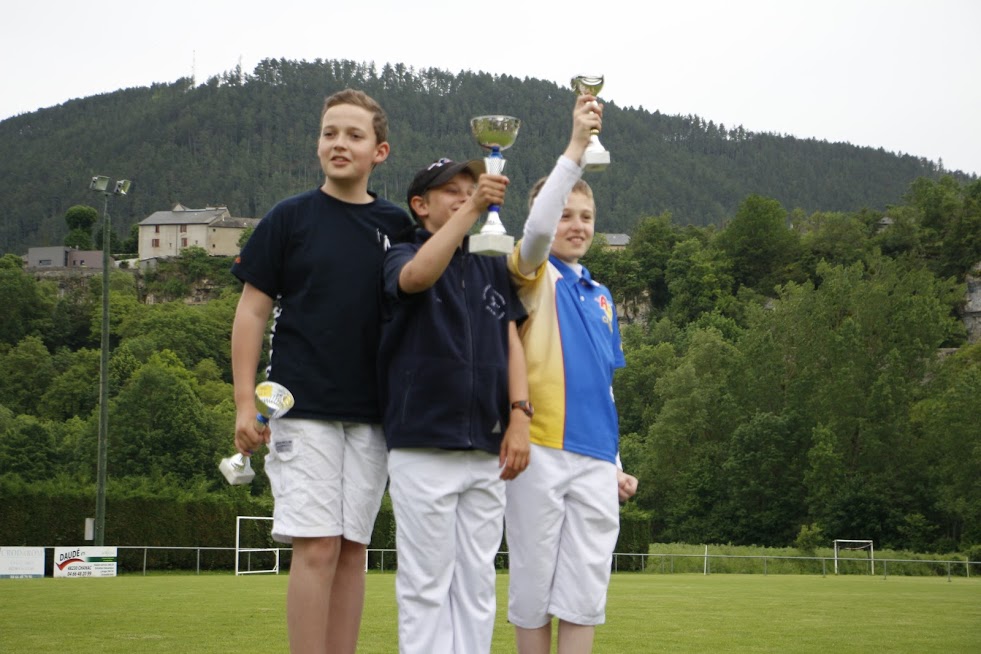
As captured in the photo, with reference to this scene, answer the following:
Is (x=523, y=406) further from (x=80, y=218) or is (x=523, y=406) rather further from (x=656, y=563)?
(x=80, y=218)

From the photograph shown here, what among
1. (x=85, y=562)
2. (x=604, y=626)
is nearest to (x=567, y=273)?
(x=604, y=626)

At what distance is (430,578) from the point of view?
3891 millimetres

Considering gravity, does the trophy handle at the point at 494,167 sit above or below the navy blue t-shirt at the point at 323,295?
above

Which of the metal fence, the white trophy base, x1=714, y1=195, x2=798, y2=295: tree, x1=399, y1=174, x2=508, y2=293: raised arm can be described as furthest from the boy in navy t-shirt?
x1=714, y1=195, x2=798, y2=295: tree

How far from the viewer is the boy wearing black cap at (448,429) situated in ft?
12.7

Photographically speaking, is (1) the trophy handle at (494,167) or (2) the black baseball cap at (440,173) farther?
(2) the black baseball cap at (440,173)

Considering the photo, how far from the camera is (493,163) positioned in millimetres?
3865

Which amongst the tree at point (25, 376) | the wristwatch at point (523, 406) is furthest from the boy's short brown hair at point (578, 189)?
the tree at point (25, 376)

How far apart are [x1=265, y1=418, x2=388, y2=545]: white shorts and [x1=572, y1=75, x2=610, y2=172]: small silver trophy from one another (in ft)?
3.71

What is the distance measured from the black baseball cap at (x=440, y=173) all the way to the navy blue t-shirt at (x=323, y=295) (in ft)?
0.56

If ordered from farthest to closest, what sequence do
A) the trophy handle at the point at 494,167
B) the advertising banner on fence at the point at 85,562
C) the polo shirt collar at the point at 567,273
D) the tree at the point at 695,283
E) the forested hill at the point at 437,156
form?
the forested hill at the point at 437,156, the tree at the point at 695,283, the advertising banner on fence at the point at 85,562, the polo shirt collar at the point at 567,273, the trophy handle at the point at 494,167

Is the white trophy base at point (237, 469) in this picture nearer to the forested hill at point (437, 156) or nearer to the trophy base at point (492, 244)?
the trophy base at point (492, 244)

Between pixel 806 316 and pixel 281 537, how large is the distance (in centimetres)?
6396

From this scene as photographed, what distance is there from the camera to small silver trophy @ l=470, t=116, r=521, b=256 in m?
3.73
